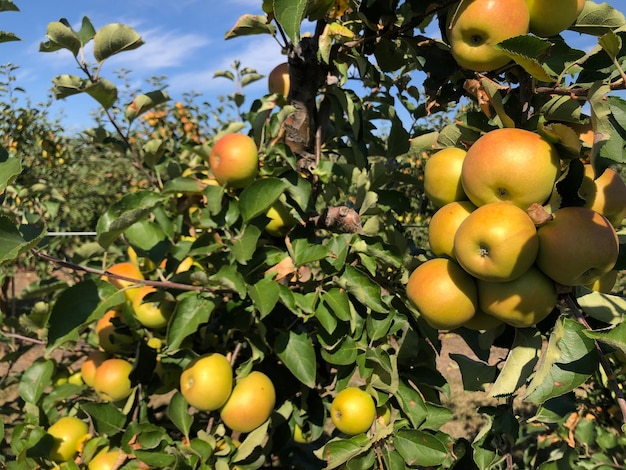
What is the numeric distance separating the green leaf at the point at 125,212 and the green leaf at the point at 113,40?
1.57ft

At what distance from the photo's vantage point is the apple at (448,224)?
2.65ft

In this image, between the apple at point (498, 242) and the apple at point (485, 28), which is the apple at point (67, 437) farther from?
the apple at point (485, 28)

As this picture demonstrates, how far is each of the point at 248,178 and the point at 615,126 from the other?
1.06 metres

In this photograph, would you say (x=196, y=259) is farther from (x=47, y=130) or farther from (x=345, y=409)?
(x=47, y=130)

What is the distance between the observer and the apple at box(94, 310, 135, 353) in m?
1.56

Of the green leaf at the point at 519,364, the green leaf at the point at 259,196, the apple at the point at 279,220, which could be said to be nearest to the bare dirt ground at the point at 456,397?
the apple at the point at 279,220

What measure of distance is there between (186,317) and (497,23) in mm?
992

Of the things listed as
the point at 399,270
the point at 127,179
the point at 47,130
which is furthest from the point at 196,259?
the point at 127,179

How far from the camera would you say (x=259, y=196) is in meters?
1.30

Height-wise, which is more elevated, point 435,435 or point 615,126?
point 615,126

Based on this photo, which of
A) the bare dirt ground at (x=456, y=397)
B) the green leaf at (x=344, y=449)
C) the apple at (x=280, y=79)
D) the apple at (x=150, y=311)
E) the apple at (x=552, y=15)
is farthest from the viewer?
the bare dirt ground at (x=456, y=397)

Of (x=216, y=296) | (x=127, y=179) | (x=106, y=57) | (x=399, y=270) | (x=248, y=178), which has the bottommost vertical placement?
(x=127, y=179)

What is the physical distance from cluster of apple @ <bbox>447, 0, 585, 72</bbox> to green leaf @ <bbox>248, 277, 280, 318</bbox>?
2.28 ft

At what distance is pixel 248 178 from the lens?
1.48 meters
